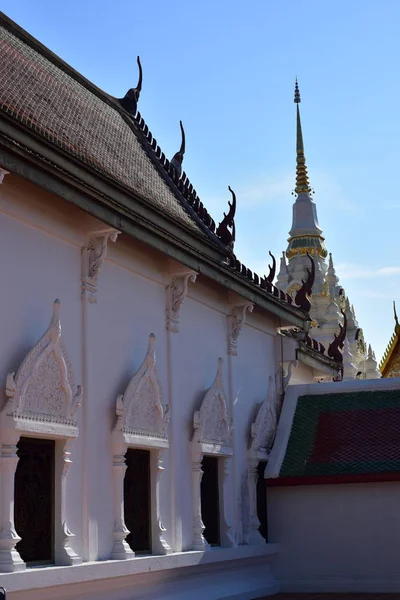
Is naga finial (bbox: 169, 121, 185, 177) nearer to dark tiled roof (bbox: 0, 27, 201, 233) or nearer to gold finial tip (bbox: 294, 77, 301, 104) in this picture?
dark tiled roof (bbox: 0, 27, 201, 233)

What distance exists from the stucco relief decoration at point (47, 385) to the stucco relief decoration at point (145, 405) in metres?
1.06

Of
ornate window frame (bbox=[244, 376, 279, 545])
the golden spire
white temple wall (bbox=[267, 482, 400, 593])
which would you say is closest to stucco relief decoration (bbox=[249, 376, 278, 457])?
ornate window frame (bbox=[244, 376, 279, 545])

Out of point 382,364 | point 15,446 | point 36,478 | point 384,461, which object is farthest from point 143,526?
point 382,364

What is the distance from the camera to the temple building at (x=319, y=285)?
3748 cm

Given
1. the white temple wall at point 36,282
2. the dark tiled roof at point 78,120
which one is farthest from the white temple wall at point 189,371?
the white temple wall at point 36,282

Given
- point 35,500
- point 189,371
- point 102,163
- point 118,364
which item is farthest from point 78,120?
point 35,500

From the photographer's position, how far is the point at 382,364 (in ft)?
117

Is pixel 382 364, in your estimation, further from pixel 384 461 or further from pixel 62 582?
pixel 62 582

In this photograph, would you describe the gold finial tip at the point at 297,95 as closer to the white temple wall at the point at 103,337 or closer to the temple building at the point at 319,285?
the temple building at the point at 319,285

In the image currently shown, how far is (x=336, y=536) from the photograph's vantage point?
13.6m

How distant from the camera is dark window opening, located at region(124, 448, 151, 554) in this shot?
1035 centimetres

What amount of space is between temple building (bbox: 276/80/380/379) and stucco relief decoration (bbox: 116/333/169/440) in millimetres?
25527

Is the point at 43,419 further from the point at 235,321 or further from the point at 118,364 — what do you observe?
the point at 235,321

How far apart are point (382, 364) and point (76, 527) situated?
27.8m
